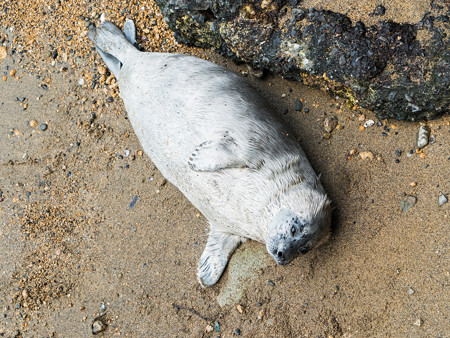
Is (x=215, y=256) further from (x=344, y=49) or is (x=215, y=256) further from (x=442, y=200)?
(x=344, y=49)

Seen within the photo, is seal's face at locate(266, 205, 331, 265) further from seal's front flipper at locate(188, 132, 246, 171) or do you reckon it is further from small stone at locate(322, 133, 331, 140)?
small stone at locate(322, 133, 331, 140)

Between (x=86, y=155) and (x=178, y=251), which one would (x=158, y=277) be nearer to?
(x=178, y=251)

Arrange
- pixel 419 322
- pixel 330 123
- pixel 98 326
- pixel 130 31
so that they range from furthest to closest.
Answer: pixel 130 31 → pixel 98 326 → pixel 330 123 → pixel 419 322

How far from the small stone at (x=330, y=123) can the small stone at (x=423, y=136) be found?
2.08 feet

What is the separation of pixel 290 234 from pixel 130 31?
8.02 ft

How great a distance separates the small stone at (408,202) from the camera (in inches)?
130

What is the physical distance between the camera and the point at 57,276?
13.6ft

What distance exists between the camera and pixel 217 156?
3.21 m

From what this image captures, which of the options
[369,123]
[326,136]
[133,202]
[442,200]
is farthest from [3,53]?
[442,200]

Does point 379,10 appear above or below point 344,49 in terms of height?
above

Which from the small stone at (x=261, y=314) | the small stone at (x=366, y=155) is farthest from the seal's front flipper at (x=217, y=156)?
the small stone at (x=261, y=314)

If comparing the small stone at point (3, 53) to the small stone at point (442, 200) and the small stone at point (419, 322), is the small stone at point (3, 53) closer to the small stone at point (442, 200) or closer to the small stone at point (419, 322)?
the small stone at point (442, 200)

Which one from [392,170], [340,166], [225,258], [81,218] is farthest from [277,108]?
[81,218]

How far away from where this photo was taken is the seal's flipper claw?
166 inches
